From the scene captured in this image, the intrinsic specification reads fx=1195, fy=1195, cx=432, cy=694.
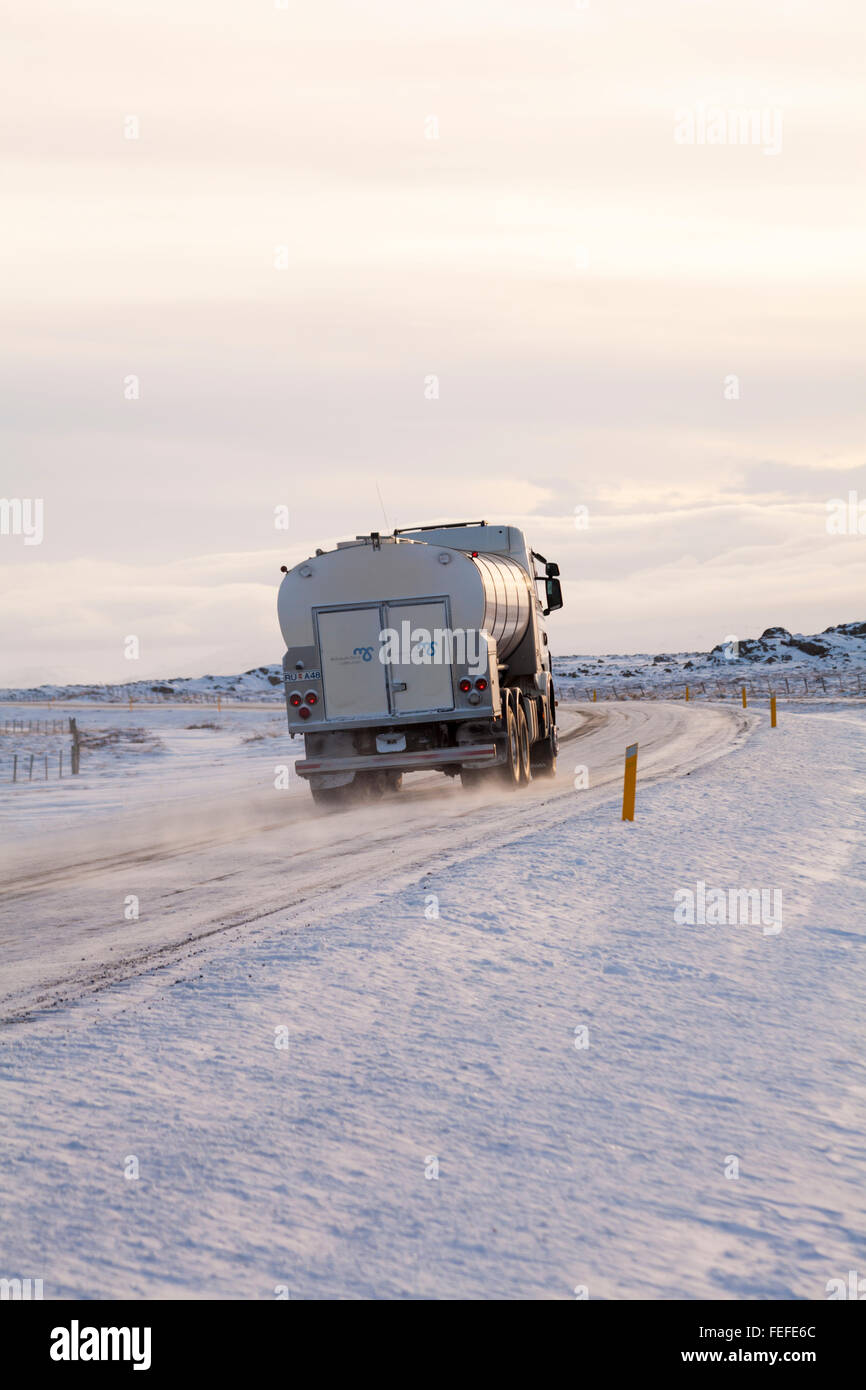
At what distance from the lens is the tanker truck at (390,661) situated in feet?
56.6

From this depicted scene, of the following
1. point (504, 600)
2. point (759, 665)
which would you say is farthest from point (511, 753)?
point (759, 665)

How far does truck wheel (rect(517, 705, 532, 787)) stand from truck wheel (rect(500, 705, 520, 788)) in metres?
0.20

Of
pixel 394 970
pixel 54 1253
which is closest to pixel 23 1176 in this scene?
pixel 54 1253

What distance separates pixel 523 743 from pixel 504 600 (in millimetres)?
2409

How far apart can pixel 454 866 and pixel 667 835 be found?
9.13 ft

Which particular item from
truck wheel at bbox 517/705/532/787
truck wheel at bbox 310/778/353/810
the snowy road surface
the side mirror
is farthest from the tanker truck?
the snowy road surface

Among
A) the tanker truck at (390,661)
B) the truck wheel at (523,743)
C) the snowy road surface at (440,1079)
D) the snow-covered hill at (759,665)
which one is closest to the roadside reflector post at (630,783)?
the snowy road surface at (440,1079)

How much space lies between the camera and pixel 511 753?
60.7ft

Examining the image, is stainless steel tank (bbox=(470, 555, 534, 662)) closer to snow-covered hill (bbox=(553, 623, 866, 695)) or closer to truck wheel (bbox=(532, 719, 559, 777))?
truck wheel (bbox=(532, 719, 559, 777))

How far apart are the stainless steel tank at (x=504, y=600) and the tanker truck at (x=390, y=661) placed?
0.31 ft

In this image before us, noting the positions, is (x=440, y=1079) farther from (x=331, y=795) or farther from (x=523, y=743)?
(x=523, y=743)

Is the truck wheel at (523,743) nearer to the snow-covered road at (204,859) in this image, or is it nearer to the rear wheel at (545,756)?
the snow-covered road at (204,859)
